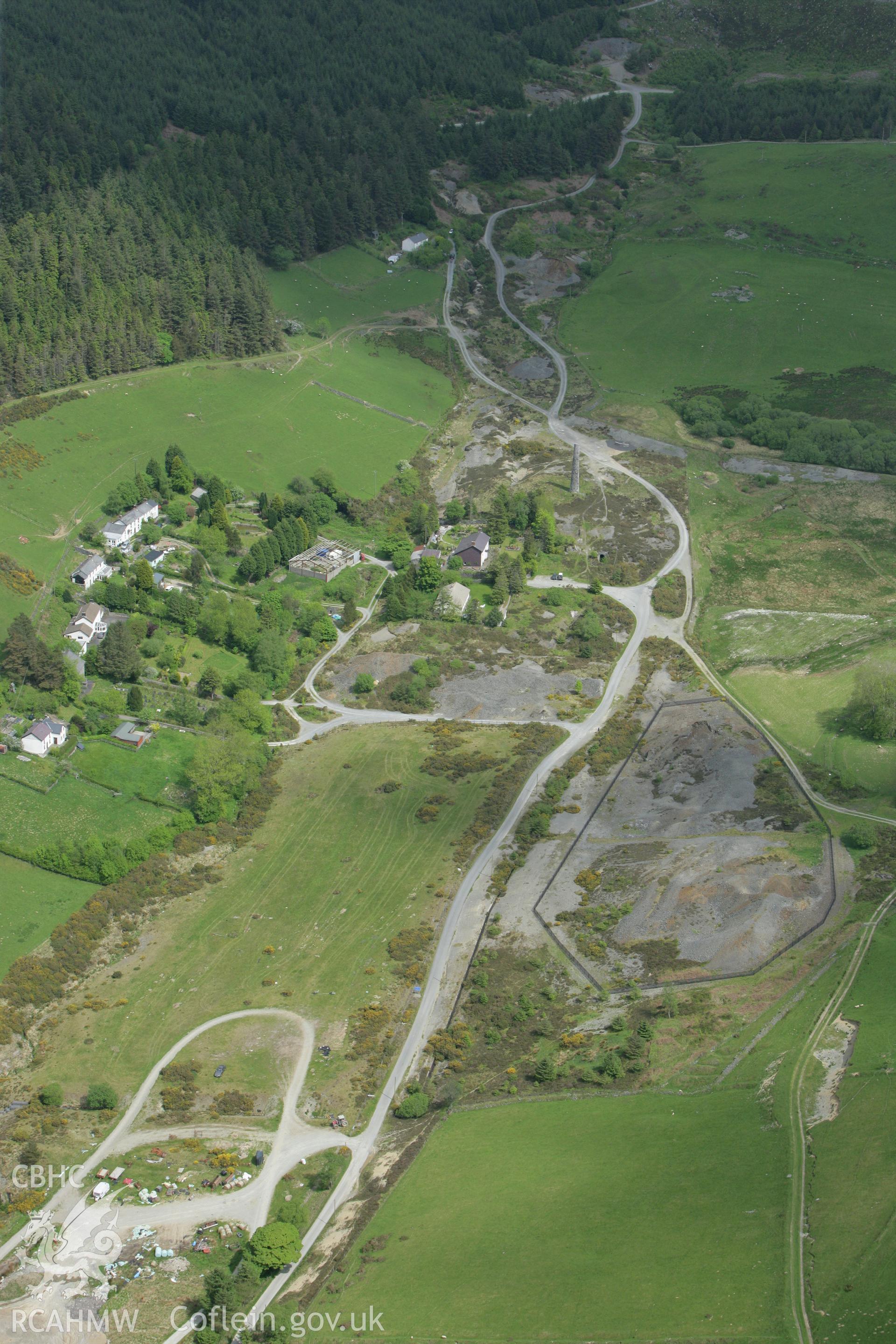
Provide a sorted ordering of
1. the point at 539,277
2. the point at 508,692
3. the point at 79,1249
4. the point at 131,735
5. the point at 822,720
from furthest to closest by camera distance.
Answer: the point at 539,277, the point at 508,692, the point at 822,720, the point at 131,735, the point at 79,1249

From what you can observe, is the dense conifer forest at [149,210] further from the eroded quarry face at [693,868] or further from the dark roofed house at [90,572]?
the eroded quarry face at [693,868]

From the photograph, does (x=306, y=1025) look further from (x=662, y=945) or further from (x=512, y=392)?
(x=512, y=392)

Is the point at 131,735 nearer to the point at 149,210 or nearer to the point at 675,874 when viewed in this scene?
the point at 675,874

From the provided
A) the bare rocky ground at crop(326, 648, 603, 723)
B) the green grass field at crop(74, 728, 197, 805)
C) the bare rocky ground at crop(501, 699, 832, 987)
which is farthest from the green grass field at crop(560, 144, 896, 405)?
the green grass field at crop(74, 728, 197, 805)

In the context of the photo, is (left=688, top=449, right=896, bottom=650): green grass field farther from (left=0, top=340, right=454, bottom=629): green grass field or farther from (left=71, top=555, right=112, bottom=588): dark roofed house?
(left=71, top=555, right=112, bottom=588): dark roofed house

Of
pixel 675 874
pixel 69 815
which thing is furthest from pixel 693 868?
pixel 69 815

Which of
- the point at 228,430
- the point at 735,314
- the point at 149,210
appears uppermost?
the point at 149,210

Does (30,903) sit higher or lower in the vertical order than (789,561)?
higher
